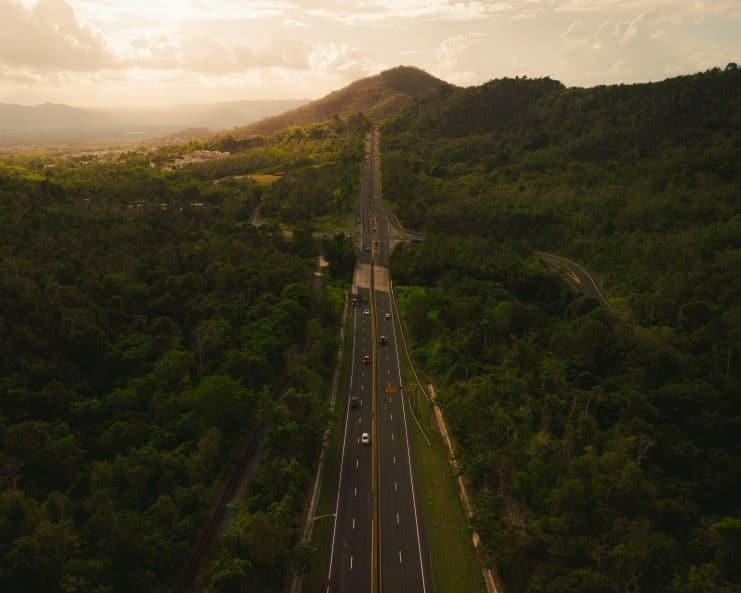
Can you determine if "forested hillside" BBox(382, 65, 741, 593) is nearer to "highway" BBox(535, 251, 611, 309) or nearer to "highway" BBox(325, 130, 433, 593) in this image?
"highway" BBox(535, 251, 611, 309)

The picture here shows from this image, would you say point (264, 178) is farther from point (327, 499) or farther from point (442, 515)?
point (442, 515)

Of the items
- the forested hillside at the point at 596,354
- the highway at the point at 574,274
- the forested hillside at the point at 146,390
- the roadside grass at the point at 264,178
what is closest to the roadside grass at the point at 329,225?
the forested hillside at the point at 596,354

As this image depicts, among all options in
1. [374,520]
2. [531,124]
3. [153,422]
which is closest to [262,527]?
[374,520]

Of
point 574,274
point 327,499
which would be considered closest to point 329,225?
point 574,274

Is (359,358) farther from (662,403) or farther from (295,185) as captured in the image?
(295,185)

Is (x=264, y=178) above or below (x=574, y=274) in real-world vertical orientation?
above
